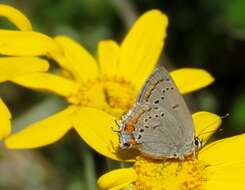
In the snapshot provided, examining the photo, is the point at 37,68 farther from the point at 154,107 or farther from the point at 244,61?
the point at 244,61

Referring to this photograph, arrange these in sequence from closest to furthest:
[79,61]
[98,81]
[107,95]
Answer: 1. [107,95]
2. [98,81]
3. [79,61]

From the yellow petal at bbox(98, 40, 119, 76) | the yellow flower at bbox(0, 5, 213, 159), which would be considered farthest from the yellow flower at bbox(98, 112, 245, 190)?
the yellow petal at bbox(98, 40, 119, 76)

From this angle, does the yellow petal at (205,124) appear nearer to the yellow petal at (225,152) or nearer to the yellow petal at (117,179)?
the yellow petal at (225,152)

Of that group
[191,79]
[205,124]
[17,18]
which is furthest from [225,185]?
[17,18]

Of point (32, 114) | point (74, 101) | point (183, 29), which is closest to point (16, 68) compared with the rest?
point (74, 101)

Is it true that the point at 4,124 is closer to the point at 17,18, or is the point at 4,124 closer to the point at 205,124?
the point at 17,18

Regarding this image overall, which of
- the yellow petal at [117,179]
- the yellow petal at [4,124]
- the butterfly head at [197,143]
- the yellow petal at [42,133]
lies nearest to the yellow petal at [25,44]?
the yellow petal at [4,124]
